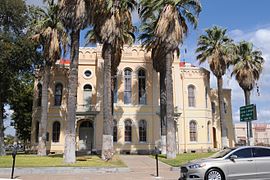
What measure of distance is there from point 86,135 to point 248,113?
17.8 m

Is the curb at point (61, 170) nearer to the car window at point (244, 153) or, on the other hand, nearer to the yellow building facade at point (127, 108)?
the car window at point (244, 153)

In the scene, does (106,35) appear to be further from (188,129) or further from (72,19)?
(188,129)

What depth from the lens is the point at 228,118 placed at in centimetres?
3859

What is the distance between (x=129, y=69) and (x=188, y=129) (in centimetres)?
860

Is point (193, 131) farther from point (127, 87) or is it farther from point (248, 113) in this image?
point (248, 113)

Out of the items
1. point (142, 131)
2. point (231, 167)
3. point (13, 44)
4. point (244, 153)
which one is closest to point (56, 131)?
point (142, 131)

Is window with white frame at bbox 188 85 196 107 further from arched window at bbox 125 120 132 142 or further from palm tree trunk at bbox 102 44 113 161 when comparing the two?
palm tree trunk at bbox 102 44 113 161

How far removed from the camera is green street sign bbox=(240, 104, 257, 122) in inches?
778

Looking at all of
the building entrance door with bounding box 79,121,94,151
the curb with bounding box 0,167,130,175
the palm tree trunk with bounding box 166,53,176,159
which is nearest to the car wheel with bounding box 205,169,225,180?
the curb with bounding box 0,167,130,175

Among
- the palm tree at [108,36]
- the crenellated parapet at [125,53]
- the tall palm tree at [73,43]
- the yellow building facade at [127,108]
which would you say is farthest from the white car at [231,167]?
the crenellated parapet at [125,53]

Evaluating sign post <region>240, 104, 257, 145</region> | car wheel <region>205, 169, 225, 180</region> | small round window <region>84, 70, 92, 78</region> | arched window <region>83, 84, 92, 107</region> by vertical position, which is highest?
small round window <region>84, 70, 92, 78</region>

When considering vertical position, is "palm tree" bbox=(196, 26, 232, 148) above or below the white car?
above

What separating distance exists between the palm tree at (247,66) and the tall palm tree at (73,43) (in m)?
18.3

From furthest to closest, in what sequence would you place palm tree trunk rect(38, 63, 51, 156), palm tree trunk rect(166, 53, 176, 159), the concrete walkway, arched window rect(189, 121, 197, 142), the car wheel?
arched window rect(189, 121, 197, 142) → palm tree trunk rect(38, 63, 51, 156) → palm tree trunk rect(166, 53, 176, 159) → the concrete walkway → the car wheel
